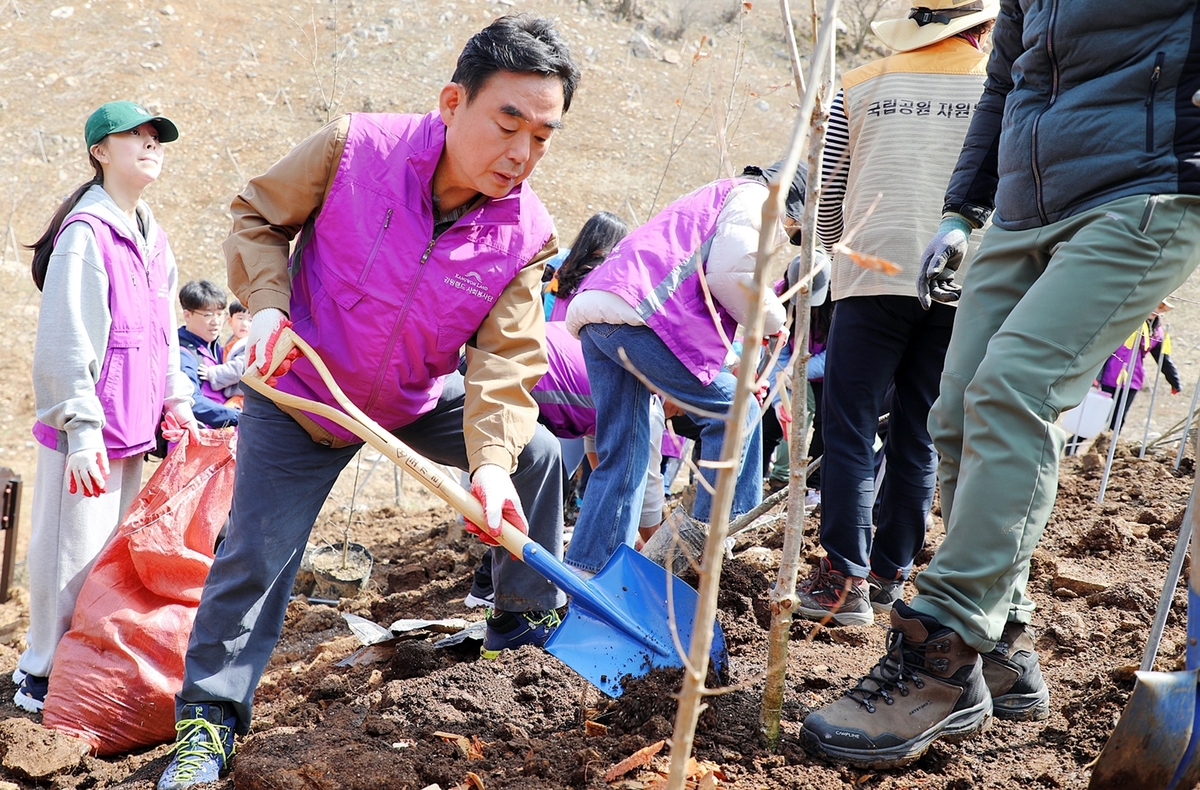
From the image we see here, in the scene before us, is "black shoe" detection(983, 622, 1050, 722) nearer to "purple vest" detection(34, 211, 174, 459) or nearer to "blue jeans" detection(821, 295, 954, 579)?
"blue jeans" detection(821, 295, 954, 579)

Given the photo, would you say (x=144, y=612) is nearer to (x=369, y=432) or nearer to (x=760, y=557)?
(x=369, y=432)

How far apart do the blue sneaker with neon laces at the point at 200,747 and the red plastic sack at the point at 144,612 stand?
0.55 metres

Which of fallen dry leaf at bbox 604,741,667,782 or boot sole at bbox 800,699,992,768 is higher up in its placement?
boot sole at bbox 800,699,992,768

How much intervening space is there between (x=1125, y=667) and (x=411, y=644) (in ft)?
6.54

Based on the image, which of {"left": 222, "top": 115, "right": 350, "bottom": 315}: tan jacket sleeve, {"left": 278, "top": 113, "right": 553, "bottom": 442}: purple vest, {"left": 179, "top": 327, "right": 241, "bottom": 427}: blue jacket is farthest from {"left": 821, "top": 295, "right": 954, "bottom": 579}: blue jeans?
{"left": 179, "top": 327, "right": 241, "bottom": 427}: blue jacket

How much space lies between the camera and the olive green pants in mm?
1761

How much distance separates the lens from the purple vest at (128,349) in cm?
306

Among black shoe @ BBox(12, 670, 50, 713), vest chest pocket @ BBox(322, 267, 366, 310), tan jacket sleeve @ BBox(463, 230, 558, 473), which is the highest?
A: vest chest pocket @ BBox(322, 267, 366, 310)

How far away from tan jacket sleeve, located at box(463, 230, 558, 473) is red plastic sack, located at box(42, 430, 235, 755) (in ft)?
3.90

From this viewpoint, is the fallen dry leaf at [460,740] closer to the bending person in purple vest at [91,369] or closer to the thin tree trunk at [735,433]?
the thin tree trunk at [735,433]

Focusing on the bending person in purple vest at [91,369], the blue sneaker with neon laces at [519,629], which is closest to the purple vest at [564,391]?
the blue sneaker with neon laces at [519,629]

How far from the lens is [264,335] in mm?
→ 2225

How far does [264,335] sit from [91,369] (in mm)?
1148

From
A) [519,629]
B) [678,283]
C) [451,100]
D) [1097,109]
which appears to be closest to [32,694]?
[519,629]
